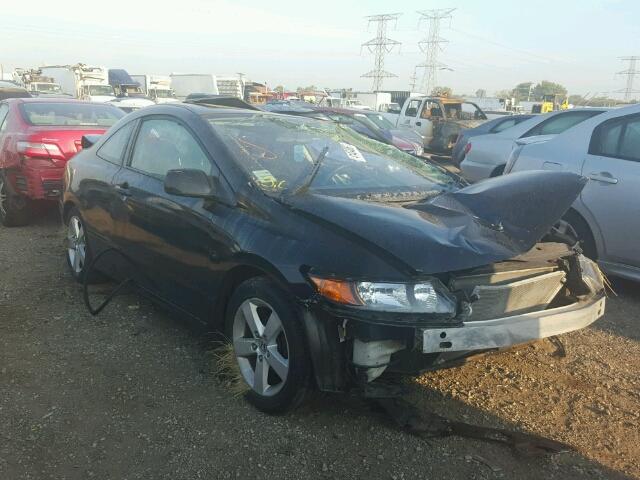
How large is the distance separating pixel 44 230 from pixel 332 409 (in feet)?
17.3

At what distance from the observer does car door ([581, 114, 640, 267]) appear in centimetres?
464

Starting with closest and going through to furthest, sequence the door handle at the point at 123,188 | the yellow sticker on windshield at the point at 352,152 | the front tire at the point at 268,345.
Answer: the front tire at the point at 268,345 < the yellow sticker on windshield at the point at 352,152 < the door handle at the point at 123,188

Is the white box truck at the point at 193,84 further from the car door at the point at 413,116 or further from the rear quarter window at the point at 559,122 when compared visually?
the rear quarter window at the point at 559,122

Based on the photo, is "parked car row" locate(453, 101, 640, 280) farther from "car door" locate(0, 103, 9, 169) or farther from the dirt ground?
"car door" locate(0, 103, 9, 169)

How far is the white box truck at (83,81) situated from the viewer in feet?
100.0

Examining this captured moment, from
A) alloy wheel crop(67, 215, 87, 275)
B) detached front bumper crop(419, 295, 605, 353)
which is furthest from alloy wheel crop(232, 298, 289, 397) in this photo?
alloy wheel crop(67, 215, 87, 275)

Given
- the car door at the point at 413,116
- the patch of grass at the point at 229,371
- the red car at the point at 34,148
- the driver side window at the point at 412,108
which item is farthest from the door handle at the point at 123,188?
the driver side window at the point at 412,108

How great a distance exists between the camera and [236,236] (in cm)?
304

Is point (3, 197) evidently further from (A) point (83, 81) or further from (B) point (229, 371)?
(A) point (83, 81)

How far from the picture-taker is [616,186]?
4.75 m

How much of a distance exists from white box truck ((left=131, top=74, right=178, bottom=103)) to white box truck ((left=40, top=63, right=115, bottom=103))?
2864 millimetres

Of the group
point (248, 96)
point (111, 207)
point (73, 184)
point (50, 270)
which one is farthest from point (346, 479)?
point (248, 96)

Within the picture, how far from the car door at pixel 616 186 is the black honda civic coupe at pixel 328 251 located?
1626mm

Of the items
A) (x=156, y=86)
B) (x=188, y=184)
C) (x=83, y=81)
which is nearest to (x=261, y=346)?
(x=188, y=184)
